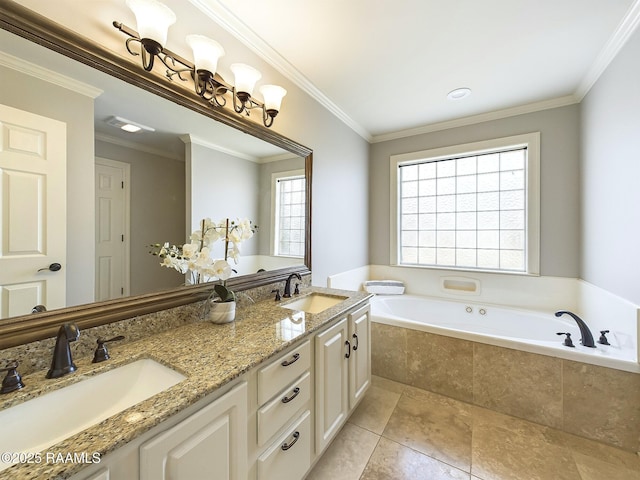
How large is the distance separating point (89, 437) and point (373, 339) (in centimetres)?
215

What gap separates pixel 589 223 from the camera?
2244 millimetres

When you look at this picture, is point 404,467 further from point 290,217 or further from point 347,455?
point 290,217

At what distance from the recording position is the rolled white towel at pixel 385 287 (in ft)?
10.3

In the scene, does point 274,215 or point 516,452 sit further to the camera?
point 274,215

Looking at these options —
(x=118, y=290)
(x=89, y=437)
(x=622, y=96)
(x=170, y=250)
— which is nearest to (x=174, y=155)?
(x=170, y=250)

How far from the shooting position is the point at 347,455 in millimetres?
1573

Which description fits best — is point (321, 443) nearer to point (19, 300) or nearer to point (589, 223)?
point (19, 300)

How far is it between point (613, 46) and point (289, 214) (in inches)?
94.7

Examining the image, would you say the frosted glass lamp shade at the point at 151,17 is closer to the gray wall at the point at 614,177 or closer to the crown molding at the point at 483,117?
the gray wall at the point at 614,177

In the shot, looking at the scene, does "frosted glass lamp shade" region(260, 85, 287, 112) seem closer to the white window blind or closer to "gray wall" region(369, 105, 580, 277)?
the white window blind

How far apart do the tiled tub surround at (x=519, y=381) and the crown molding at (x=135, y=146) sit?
2.01 metres

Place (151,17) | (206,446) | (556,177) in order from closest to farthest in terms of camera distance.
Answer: (206,446) < (151,17) < (556,177)

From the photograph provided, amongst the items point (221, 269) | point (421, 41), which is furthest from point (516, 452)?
point (421, 41)

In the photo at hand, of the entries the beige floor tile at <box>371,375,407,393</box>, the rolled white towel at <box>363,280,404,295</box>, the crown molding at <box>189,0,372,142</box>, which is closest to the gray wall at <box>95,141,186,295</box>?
the crown molding at <box>189,0,372,142</box>
